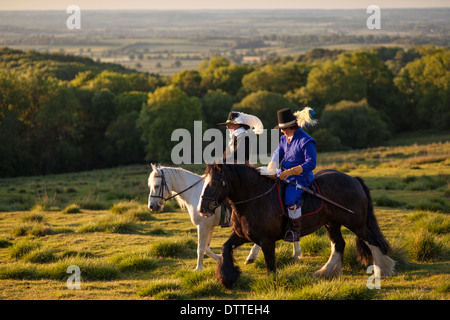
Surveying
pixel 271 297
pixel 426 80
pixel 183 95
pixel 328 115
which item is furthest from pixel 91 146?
pixel 271 297

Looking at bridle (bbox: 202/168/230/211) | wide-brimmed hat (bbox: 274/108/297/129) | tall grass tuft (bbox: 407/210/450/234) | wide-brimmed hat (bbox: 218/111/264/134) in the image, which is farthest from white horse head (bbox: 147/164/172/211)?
tall grass tuft (bbox: 407/210/450/234)

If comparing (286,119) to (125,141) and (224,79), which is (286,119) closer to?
(125,141)

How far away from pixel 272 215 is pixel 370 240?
2158 millimetres

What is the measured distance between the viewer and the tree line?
57562 millimetres

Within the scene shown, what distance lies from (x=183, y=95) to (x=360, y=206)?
55247 millimetres

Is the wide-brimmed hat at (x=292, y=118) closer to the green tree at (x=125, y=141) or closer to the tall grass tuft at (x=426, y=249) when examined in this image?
the tall grass tuft at (x=426, y=249)

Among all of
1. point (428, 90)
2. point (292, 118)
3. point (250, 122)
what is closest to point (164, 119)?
point (428, 90)

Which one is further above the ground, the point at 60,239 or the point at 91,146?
the point at 60,239

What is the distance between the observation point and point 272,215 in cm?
771

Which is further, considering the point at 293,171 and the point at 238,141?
the point at 238,141

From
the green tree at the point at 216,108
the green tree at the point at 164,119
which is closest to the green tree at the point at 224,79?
the green tree at the point at 216,108

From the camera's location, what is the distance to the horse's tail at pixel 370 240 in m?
8.46

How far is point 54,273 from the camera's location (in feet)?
29.6
